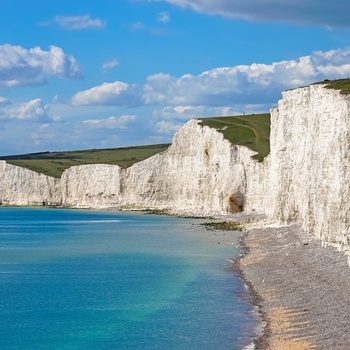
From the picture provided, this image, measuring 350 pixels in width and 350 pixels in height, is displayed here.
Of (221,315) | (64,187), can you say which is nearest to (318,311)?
(221,315)

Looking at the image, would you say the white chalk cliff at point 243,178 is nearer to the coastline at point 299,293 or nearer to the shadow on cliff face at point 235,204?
the shadow on cliff face at point 235,204

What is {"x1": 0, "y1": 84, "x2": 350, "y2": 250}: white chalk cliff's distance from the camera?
119ft

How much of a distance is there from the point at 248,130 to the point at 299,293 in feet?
239

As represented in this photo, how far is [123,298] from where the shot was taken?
2812cm

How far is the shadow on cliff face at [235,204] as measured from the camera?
85875 mm

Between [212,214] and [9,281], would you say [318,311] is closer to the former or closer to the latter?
[9,281]

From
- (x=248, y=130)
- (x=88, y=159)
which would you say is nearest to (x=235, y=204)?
(x=248, y=130)

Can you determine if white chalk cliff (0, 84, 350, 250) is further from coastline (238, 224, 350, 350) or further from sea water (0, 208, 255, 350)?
sea water (0, 208, 255, 350)

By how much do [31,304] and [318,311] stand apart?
11.2 meters

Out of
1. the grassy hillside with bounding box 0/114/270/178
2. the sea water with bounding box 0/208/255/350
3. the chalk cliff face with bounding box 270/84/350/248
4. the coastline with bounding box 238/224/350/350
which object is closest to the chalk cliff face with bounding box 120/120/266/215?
the grassy hillside with bounding box 0/114/270/178

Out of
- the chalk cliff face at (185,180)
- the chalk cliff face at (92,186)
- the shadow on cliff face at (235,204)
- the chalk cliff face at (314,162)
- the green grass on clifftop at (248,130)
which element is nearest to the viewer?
the chalk cliff face at (314,162)

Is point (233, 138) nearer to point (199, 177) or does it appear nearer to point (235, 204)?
point (199, 177)

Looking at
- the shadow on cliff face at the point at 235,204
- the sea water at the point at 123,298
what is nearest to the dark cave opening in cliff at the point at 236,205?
the shadow on cliff face at the point at 235,204

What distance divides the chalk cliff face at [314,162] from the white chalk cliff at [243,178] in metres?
0.06
